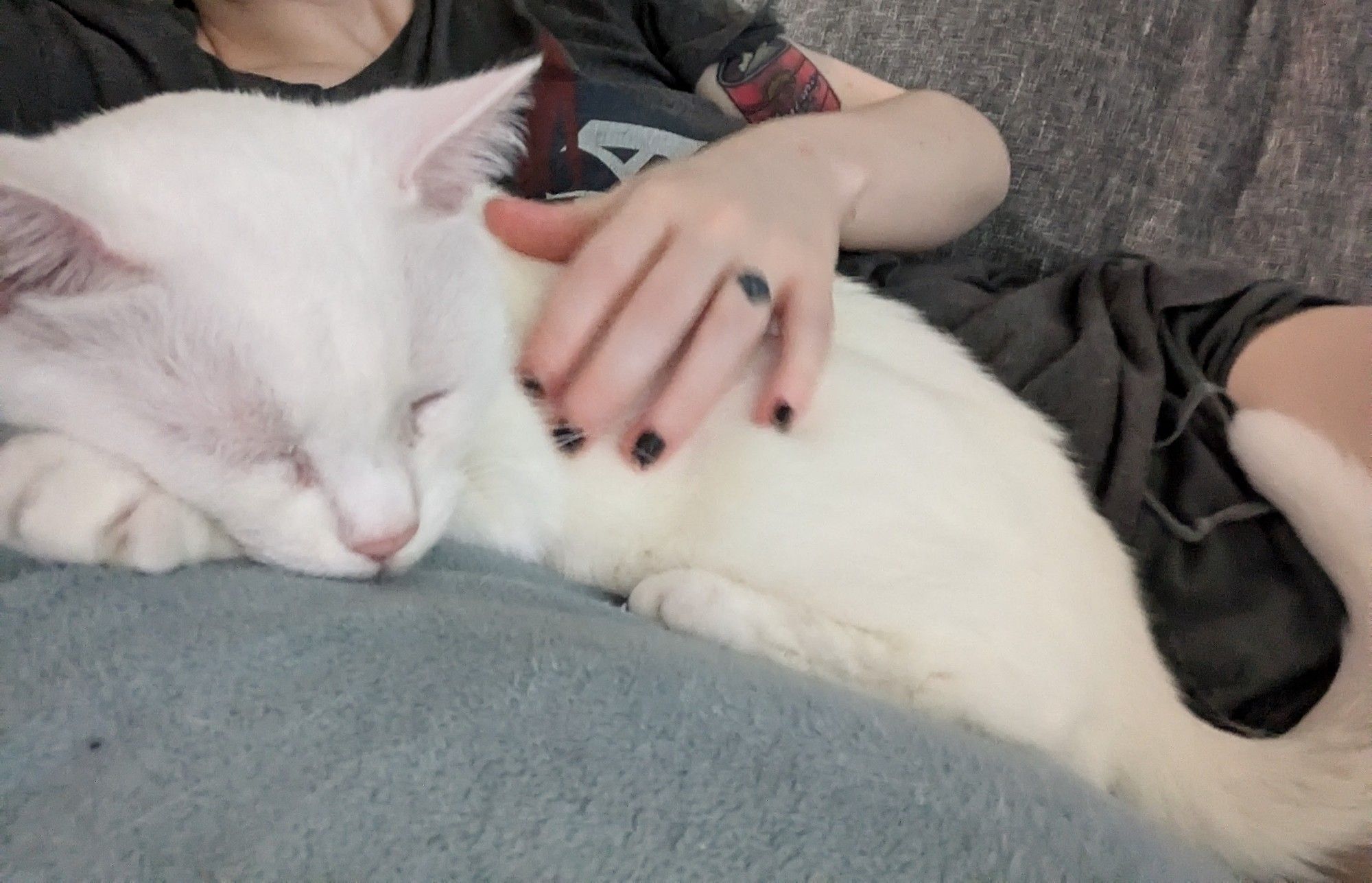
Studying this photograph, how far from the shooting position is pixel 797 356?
76 centimetres

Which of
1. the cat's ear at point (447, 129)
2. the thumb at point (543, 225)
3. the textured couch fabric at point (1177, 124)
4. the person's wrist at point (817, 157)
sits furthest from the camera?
the textured couch fabric at point (1177, 124)

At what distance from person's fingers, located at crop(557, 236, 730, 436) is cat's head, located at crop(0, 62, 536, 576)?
13 cm

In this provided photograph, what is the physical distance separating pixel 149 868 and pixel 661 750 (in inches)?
8.6

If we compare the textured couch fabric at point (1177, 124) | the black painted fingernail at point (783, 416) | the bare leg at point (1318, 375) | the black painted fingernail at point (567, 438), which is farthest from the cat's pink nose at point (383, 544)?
the textured couch fabric at point (1177, 124)

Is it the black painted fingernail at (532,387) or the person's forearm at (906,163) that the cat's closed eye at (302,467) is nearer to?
the black painted fingernail at (532,387)

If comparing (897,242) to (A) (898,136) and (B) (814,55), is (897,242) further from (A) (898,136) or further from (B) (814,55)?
(B) (814,55)

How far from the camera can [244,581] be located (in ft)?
1.74

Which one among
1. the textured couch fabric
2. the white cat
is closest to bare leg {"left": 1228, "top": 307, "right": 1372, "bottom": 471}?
the white cat

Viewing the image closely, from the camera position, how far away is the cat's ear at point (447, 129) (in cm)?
62

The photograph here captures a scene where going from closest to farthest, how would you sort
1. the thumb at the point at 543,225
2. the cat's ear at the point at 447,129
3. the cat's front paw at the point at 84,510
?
the cat's front paw at the point at 84,510 < the cat's ear at the point at 447,129 < the thumb at the point at 543,225

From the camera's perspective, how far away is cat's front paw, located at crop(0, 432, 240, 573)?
51cm

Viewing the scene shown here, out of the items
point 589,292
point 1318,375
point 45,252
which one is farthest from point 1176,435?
point 45,252

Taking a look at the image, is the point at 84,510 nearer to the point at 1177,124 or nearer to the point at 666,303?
the point at 666,303

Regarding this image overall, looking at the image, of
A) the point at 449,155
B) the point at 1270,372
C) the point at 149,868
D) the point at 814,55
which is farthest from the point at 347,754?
the point at 814,55
